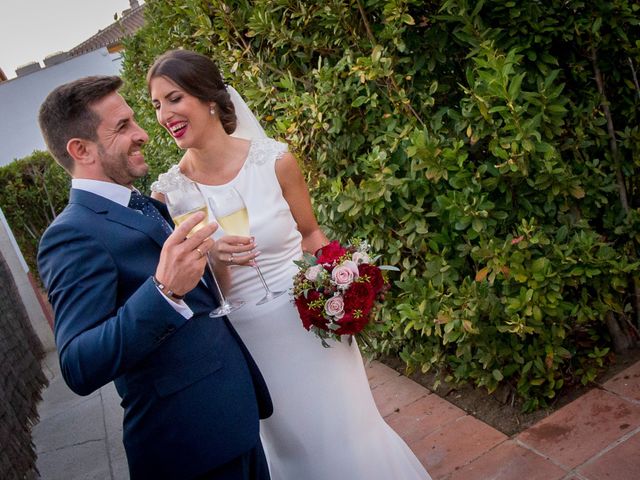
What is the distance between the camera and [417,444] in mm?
3412

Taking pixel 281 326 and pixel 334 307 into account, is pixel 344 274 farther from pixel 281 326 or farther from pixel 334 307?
pixel 281 326

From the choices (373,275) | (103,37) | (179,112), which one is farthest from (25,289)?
(103,37)

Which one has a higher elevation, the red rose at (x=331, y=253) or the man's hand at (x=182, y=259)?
the man's hand at (x=182, y=259)

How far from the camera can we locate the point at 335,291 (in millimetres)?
2260

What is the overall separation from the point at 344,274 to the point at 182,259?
0.83 meters

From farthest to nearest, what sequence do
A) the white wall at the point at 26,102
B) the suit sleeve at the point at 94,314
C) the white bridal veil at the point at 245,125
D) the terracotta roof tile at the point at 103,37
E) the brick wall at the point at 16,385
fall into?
the terracotta roof tile at the point at 103,37 → the white wall at the point at 26,102 → the brick wall at the point at 16,385 → the white bridal veil at the point at 245,125 → the suit sleeve at the point at 94,314

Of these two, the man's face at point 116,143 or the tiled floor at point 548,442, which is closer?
the man's face at point 116,143

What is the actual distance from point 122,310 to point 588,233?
243 cm

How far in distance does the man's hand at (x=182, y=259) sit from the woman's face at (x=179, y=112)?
107 centimetres

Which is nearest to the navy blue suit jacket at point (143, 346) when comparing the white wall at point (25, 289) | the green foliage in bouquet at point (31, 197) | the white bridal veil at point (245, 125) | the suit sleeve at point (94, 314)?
the suit sleeve at point (94, 314)

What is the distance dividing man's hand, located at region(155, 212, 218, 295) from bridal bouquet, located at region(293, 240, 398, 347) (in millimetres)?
742

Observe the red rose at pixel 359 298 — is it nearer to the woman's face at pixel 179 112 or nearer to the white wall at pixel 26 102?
the woman's face at pixel 179 112

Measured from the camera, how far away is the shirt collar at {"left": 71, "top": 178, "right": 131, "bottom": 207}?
70.7 inches

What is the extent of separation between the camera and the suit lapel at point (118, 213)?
1733 millimetres
